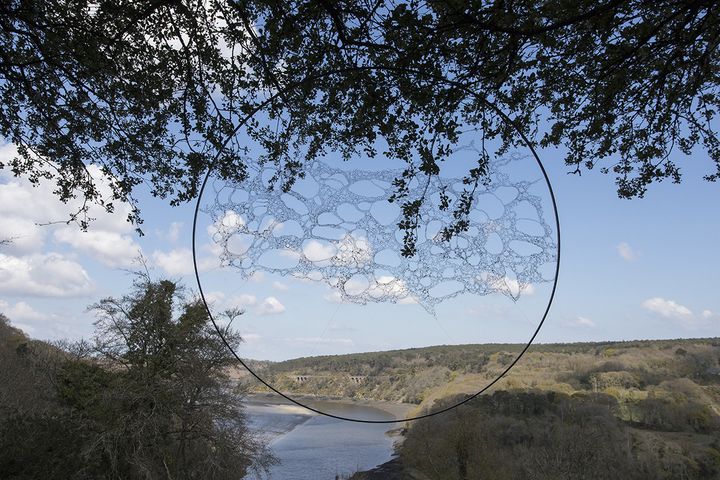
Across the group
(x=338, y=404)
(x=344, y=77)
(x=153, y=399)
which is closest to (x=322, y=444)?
(x=153, y=399)

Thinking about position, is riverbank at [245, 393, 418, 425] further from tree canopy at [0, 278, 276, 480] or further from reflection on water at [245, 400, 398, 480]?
tree canopy at [0, 278, 276, 480]

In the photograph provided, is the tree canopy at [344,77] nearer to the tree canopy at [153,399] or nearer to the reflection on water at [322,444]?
the tree canopy at [153,399]

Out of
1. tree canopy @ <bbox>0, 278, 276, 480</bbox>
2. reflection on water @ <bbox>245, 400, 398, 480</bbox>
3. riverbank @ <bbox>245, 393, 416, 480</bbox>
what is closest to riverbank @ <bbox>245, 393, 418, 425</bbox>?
riverbank @ <bbox>245, 393, 416, 480</bbox>

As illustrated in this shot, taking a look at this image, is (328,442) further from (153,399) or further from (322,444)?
(153,399)

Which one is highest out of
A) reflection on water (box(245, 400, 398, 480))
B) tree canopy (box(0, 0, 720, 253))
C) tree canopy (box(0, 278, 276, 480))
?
tree canopy (box(0, 0, 720, 253))

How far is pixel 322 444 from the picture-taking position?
49406 mm

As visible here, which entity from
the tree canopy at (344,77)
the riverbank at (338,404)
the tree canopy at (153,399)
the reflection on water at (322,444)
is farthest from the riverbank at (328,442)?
the tree canopy at (344,77)

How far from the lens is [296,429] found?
199 ft

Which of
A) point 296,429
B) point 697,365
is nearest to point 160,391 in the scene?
point 296,429

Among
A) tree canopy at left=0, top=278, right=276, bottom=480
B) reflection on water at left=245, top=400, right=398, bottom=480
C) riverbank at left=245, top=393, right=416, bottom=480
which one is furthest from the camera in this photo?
reflection on water at left=245, top=400, right=398, bottom=480

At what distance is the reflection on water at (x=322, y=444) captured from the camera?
37844 mm

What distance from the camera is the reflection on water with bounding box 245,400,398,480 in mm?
37844

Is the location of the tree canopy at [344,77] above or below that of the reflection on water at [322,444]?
above

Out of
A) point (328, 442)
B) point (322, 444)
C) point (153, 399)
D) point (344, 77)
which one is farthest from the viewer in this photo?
point (328, 442)
